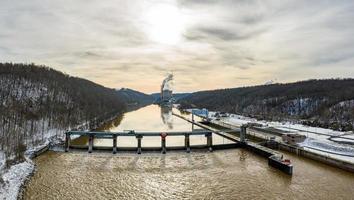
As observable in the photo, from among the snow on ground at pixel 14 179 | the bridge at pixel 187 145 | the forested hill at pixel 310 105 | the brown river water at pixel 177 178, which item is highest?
the forested hill at pixel 310 105

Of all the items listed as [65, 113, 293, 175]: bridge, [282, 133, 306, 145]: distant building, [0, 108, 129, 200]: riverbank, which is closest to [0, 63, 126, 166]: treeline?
[0, 108, 129, 200]: riverbank

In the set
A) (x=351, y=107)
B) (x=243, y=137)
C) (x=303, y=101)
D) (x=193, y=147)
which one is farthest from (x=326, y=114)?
(x=193, y=147)

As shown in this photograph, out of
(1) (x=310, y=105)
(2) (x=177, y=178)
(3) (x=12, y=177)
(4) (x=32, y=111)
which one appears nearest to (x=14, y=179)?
(3) (x=12, y=177)

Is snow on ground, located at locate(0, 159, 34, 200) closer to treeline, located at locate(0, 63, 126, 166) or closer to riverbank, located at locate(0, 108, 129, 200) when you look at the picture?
riverbank, located at locate(0, 108, 129, 200)

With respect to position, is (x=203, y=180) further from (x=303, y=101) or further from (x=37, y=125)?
(x=303, y=101)

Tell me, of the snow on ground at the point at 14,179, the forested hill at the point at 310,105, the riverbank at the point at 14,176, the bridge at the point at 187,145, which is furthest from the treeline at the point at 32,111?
the forested hill at the point at 310,105

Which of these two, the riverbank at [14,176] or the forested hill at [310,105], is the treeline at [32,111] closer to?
the riverbank at [14,176]
